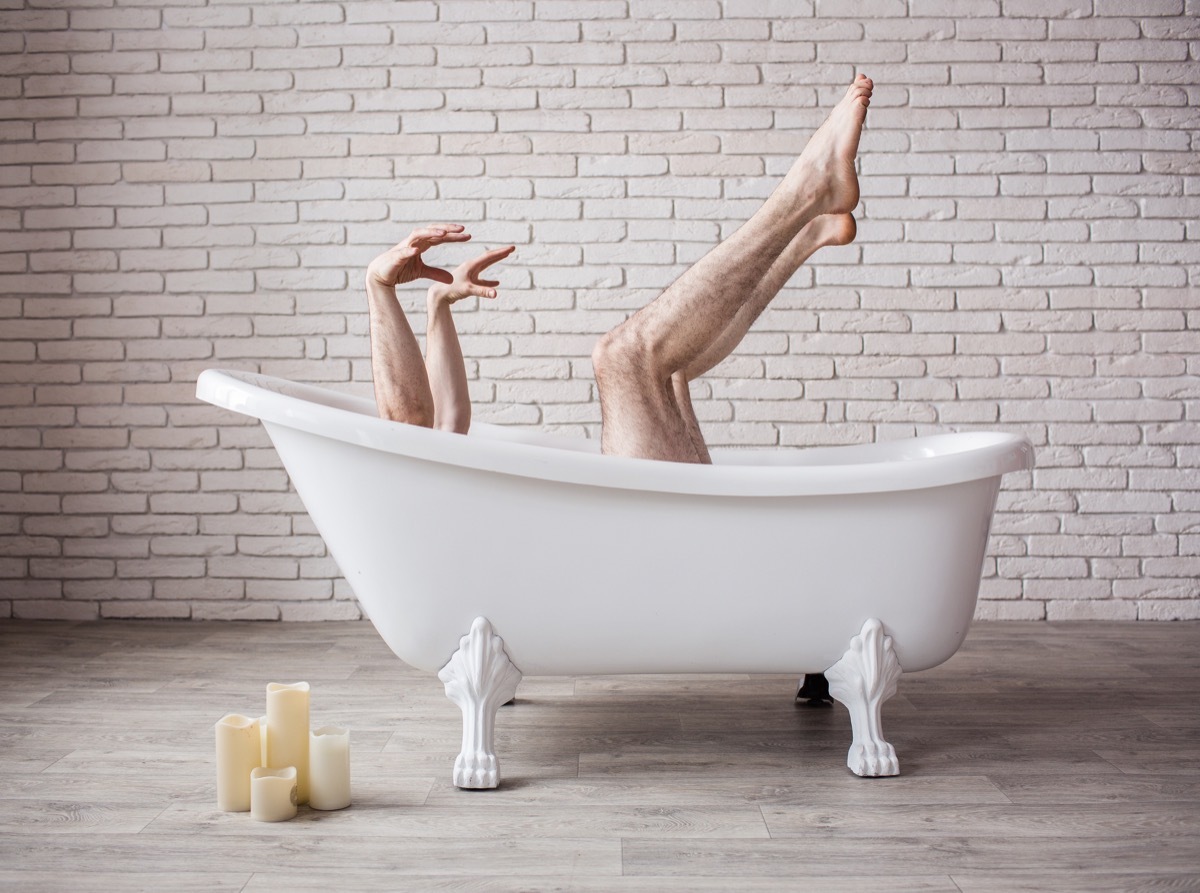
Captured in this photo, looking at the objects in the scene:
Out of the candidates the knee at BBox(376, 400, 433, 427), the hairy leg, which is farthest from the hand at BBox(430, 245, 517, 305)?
the hairy leg

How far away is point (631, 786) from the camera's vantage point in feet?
5.36

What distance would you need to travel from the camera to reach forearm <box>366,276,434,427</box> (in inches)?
67.2

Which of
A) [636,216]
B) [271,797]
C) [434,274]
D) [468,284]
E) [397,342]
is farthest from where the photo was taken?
[636,216]

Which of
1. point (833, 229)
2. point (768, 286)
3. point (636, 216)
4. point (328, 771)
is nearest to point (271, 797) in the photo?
point (328, 771)

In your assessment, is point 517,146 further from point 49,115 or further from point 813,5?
point 49,115

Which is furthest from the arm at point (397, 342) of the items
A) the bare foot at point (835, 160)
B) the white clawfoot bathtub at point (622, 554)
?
the bare foot at point (835, 160)

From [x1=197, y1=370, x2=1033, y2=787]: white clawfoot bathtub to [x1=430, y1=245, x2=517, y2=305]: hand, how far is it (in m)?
0.42

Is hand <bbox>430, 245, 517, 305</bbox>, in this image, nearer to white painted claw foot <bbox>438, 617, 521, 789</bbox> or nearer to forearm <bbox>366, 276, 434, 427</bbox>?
forearm <bbox>366, 276, 434, 427</bbox>

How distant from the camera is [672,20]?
2920mm

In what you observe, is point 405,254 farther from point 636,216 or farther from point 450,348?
point 636,216

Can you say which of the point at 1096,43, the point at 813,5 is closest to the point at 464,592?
the point at 813,5

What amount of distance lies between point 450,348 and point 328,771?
816 millimetres

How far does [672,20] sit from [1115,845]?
2410 millimetres

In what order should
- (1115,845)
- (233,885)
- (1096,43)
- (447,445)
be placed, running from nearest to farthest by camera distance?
(233,885) → (1115,845) → (447,445) → (1096,43)
